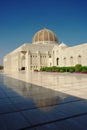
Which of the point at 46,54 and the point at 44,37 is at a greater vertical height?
the point at 44,37

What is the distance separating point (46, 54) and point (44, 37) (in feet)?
42.9

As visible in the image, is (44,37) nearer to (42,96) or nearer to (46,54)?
(46,54)

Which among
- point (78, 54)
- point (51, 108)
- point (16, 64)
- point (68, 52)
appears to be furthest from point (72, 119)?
point (16, 64)

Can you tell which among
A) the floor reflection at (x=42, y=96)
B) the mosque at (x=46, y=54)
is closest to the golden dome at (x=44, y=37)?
the mosque at (x=46, y=54)

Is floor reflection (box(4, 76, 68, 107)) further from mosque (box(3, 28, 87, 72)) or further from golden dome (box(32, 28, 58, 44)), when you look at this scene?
golden dome (box(32, 28, 58, 44))

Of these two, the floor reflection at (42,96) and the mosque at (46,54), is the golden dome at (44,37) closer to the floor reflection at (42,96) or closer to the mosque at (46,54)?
the mosque at (46,54)

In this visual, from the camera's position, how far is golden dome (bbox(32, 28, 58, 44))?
75.5 m

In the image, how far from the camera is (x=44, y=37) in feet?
247

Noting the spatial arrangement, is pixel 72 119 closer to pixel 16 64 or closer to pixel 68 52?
pixel 68 52

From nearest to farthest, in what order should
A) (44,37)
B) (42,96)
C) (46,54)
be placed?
(42,96)
(46,54)
(44,37)

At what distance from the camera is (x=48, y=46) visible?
2685 inches

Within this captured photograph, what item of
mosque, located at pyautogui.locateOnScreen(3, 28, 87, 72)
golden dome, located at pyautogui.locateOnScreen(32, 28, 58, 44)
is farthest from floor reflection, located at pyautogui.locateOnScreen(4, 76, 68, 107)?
golden dome, located at pyautogui.locateOnScreen(32, 28, 58, 44)

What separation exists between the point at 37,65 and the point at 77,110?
A: 58681 mm

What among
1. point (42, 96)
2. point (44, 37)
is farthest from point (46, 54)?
point (42, 96)
